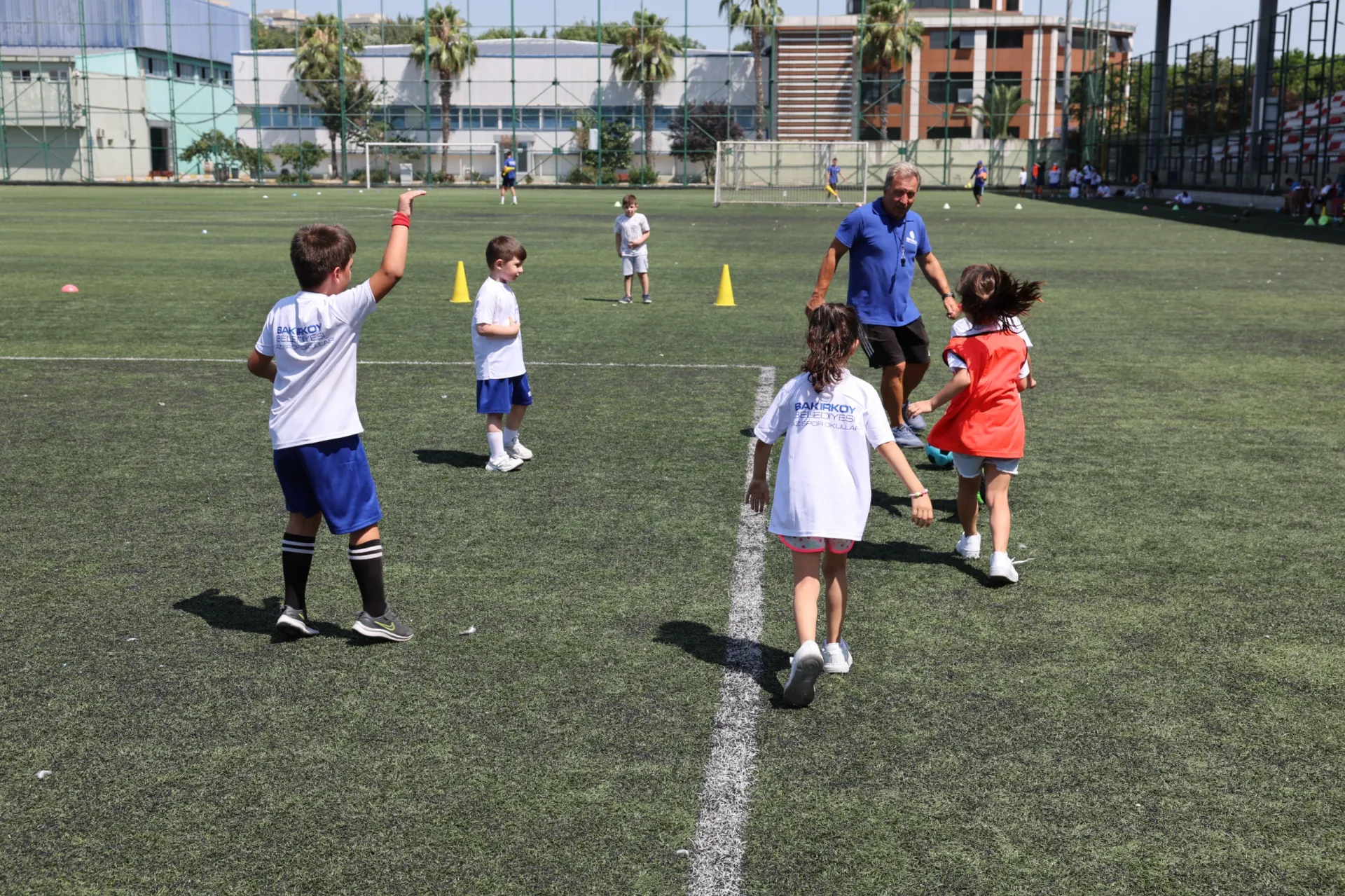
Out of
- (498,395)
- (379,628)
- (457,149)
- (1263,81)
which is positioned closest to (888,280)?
(498,395)

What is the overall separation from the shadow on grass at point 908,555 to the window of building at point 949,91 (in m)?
64.3

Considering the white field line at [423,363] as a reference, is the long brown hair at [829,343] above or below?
above

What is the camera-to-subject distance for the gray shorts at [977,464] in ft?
20.7

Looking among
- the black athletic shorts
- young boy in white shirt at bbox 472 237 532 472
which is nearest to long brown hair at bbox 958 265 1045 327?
the black athletic shorts

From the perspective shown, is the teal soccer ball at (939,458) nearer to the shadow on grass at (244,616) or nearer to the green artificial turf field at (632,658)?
the green artificial turf field at (632,658)

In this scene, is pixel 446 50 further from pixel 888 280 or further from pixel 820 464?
pixel 820 464

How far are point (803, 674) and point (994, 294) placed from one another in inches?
93.5

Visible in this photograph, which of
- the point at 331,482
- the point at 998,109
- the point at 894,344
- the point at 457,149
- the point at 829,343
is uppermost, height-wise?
the point at 998,109

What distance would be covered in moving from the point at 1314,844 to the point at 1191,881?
1.59 feet

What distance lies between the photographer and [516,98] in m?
73.5

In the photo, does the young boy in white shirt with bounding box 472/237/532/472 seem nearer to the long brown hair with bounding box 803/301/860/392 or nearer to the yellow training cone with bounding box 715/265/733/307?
the long brown hair with bounding box 803/301/860/392

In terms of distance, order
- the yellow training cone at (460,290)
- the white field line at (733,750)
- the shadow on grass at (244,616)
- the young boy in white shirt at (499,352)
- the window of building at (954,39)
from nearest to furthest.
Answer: the white field line at (733,750)
the shadow on grass at (244,616)
the young boy in white shirt at (499,352)
the yellow training cone at (460,290)
the window of building at (954,39)

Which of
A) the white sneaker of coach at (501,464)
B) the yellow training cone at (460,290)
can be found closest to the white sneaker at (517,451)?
the white sneaker of coach at (501,464)

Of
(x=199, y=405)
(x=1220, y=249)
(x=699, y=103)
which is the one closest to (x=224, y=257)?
(x=199, y=405)
